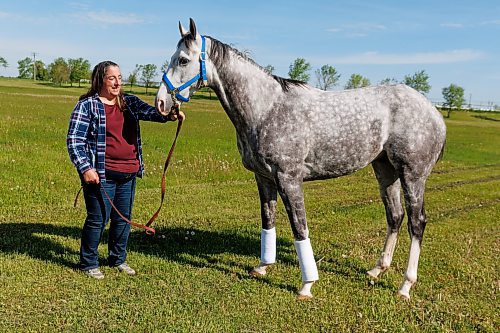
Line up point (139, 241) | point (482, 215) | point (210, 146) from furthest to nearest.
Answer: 1. point (210, 146)
2. point (482, 215)
3. point (139, 241)

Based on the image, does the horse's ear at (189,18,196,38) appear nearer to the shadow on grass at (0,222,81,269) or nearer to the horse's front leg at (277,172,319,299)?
the horse's front leg at (277,172,319,299)

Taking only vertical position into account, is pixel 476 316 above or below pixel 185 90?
below

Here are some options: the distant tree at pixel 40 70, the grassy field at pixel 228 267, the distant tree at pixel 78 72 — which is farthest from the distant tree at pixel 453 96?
the distant tree at pixel 40 70

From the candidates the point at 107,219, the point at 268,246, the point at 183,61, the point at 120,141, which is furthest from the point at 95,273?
the point at 183,61

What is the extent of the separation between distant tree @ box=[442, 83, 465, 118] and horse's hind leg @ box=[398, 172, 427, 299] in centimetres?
10912

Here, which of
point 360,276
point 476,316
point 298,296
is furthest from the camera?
point 360,276

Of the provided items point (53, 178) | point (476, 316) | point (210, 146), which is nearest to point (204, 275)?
point (476, 316)

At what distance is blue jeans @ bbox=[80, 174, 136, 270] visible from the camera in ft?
17.3

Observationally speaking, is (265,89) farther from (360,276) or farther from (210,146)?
(210,146)

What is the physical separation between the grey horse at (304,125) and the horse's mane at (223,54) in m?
0.01

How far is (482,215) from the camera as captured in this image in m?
9.20

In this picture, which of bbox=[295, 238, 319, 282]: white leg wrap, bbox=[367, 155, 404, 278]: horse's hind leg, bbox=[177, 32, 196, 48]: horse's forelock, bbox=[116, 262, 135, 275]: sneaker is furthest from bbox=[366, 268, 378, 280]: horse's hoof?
bbox=[177, 32, 196, 48]: horse's forelock

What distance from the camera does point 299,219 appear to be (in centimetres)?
495

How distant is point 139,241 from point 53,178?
14.7ft
